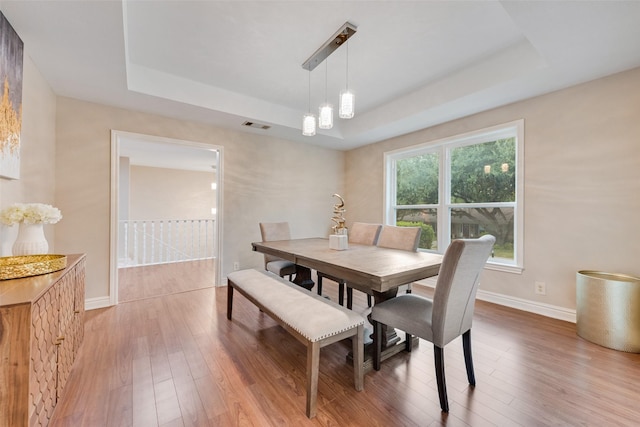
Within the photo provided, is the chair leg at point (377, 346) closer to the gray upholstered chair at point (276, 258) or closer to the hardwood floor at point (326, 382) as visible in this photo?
the hardwood floor at point (326, 382)

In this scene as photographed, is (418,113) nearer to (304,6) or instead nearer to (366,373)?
(304,6)

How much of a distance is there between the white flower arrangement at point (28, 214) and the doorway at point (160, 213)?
4.51 feet

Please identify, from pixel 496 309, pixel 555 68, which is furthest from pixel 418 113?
pixel 496 309

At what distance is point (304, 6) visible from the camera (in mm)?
1916

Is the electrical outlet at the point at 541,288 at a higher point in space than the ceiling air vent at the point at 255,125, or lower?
lower

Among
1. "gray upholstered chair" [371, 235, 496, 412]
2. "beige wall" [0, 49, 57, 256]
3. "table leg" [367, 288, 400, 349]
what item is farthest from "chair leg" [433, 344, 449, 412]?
"beige wall" [0, 49, 57, 256]

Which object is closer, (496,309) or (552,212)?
(552,212)

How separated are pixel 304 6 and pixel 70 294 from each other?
2607mm

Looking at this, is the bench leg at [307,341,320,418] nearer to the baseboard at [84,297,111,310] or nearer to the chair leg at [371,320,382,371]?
the chair leg at [371,320,382,371]

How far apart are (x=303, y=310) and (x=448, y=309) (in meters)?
0.86

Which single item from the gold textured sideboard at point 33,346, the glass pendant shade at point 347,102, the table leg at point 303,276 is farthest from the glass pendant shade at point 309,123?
the gold textured sideboard at point 33,346

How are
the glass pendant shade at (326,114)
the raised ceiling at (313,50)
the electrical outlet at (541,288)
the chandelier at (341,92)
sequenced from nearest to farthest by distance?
the raised ceiling at (313,50) → the chandelier at (341,92) → the glass pendant shade at (326,114) → the electrical outlet at (541,288)

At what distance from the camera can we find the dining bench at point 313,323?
4.75 ft

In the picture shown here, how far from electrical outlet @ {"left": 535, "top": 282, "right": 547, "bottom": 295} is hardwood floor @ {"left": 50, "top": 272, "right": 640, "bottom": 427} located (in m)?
0.38
